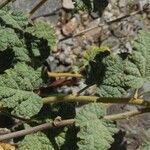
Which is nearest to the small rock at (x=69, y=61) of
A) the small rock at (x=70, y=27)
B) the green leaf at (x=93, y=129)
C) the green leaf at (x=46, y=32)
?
the small rock at (x=70, y=27)

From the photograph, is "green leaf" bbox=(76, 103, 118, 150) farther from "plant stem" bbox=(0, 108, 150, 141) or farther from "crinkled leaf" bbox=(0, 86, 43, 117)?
"crinkled leaf" bbox=(0, 86, 43, 117)

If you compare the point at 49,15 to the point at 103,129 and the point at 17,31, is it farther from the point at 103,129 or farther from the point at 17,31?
the point at 103,129

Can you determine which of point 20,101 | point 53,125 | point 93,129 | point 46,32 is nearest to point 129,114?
point 93,129

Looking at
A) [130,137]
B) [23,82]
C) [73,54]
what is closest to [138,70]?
[23,82]

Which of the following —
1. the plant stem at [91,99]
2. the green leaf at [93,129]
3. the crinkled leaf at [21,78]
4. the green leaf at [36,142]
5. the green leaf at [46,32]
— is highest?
the green leaf at [46,32]

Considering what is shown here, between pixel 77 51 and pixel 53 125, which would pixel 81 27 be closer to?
pixel 77 51

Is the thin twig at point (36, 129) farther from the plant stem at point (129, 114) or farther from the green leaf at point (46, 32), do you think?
the green leaf at point (46, 32)

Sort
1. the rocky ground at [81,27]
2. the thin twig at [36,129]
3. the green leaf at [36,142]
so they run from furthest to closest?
the rocky ground at [81,27] → the green leaf at [36,142] → the thin twig at [36,129]
